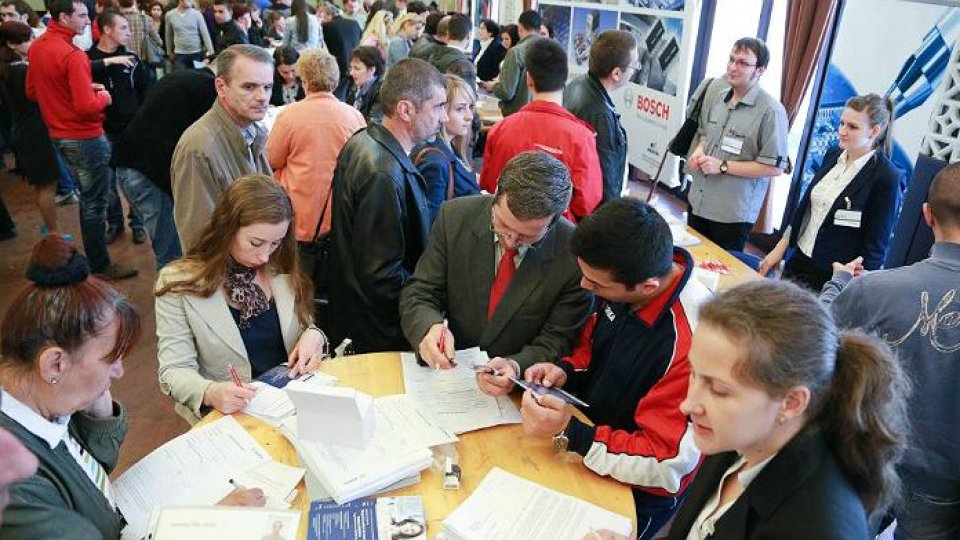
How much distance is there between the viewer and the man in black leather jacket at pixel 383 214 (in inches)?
97.0

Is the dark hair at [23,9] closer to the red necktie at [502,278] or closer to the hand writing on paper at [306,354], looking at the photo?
the hand writing on paper at [306,354]

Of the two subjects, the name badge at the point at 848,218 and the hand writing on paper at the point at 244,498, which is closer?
the hand writing on paper at the point at 244,498

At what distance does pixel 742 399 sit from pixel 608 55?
2690 millimetres

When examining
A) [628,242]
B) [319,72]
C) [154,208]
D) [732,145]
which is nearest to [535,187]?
[628,242]

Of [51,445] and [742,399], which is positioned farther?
[51,445]

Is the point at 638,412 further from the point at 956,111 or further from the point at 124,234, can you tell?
the point at 124,234

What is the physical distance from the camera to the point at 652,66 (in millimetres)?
5766

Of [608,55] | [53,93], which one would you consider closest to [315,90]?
[608,55]

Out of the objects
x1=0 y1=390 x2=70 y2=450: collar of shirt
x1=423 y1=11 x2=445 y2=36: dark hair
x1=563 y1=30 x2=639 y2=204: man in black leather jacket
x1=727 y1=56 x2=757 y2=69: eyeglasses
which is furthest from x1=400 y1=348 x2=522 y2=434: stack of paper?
x1=423 y1=11 x2=445 y2=36: dark hair

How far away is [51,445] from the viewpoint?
1361 millimetres

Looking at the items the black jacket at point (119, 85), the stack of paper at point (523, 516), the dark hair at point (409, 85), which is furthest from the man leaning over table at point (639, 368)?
the black jacket at point (119, 85)

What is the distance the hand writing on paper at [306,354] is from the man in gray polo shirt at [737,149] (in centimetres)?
254

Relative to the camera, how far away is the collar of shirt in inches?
51.5

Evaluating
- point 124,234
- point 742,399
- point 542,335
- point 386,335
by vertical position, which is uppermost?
point 742,399
